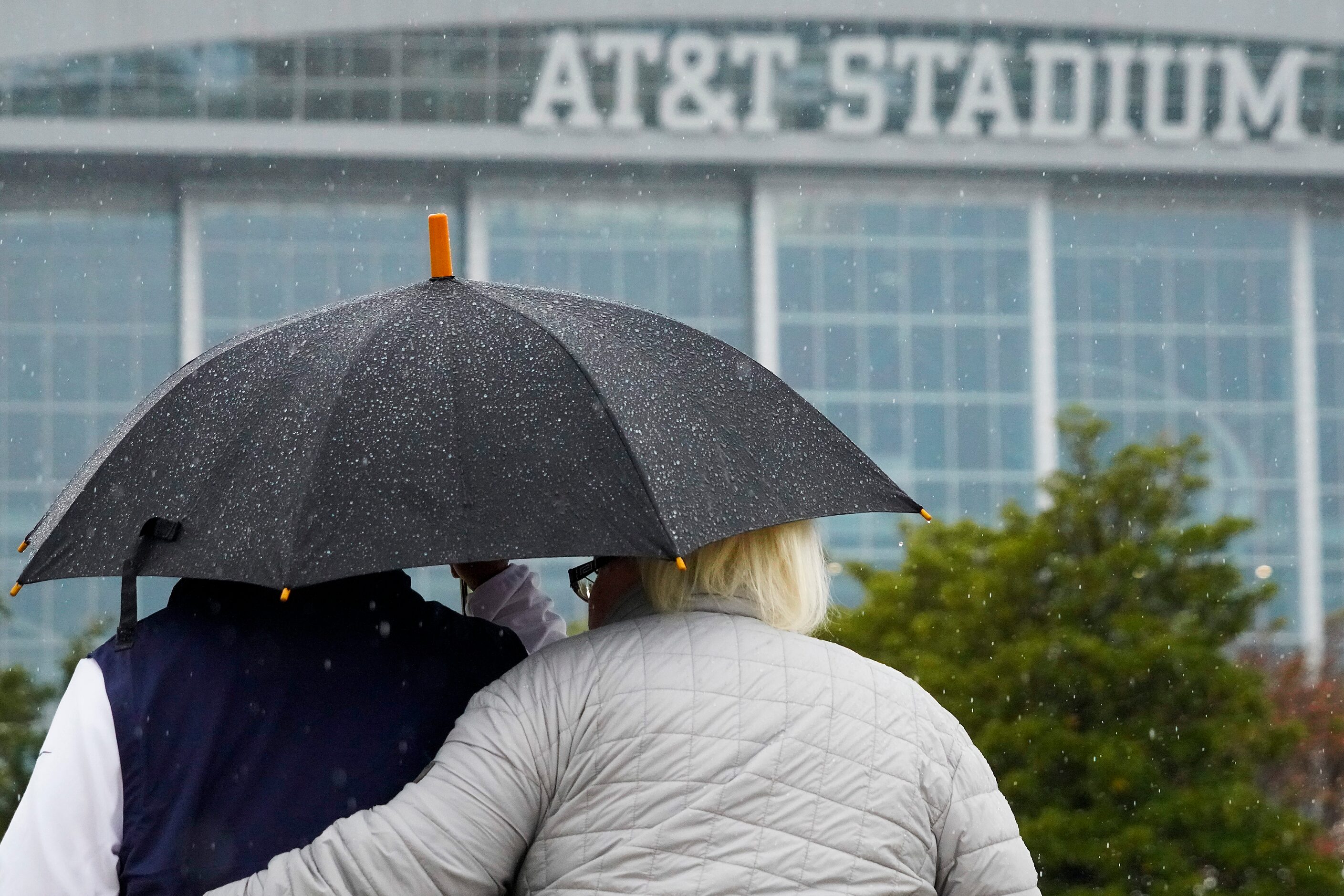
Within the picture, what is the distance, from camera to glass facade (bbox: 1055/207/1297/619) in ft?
63.9

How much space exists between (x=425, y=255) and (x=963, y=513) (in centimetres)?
678

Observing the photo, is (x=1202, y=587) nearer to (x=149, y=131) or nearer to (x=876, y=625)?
(x=876, y=625)

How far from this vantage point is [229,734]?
2039 mm

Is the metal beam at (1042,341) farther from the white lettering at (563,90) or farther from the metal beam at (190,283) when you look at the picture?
the metal beam at (190,283)

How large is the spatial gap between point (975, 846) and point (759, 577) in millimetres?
438

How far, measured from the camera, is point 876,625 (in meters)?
7.93

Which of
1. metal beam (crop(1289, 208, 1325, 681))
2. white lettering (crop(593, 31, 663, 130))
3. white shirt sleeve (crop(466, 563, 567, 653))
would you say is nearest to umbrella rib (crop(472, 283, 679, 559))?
white shirt sleeve (crop(466, 563, 567, 653))

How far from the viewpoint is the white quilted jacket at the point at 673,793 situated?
1.93 m

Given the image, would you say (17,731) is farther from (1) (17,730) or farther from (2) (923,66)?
(2) (923,66)

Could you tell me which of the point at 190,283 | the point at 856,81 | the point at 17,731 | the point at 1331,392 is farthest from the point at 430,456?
the point at 1331,392

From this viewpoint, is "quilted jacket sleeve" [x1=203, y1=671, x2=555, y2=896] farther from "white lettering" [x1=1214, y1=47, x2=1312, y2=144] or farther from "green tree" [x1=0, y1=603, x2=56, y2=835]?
"white lettering" [x1=1214, y1=47, x2=1312, y2=144]

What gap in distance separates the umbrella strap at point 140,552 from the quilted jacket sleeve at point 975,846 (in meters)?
1.04

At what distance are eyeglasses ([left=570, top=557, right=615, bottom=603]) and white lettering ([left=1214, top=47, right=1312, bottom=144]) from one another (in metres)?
17.3

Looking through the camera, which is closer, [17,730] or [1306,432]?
[17,730]
